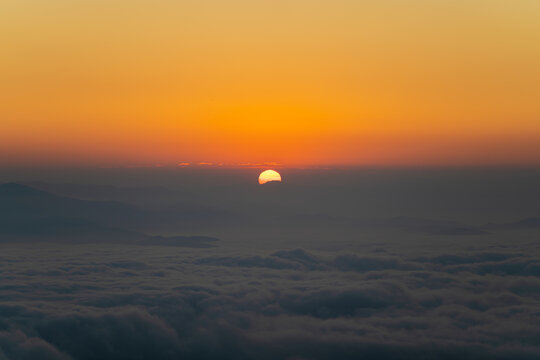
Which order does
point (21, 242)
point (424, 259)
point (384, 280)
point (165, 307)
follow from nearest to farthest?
point (165, 307) → point (384, 280) → point (424, 259) → point (21, 242)

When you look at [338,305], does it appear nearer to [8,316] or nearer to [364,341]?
[364,341]

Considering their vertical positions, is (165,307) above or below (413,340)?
above

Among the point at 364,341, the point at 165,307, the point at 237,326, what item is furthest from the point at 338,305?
the point at 165,307

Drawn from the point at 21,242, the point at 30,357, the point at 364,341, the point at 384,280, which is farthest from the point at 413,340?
the point at 21,242

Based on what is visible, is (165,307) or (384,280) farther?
(384,280)

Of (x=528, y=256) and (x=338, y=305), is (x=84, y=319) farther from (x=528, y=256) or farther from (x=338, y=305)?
(x=528, y=256)

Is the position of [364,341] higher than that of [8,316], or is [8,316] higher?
[8,316]

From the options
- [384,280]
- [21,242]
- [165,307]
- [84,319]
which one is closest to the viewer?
[84,319]

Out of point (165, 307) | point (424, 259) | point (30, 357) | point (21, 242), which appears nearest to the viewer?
point (30, 357)

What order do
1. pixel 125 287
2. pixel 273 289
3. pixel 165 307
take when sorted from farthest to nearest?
pixel 273 289
pixel 125 287
pixel 165 307
